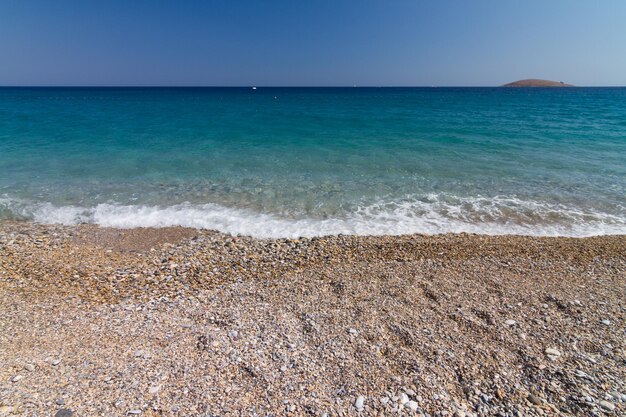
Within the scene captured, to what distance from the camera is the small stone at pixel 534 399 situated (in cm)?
375

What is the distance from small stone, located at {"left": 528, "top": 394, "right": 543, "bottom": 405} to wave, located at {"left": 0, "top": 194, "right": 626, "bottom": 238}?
18.0 feet

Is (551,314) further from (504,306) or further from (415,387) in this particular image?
(415,387)

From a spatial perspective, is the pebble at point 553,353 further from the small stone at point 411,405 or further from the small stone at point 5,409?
the small stone at point 5,409

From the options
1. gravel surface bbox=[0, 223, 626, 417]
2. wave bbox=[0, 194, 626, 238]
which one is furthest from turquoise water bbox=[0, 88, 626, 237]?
gravel surface bbox=[0, 223, 626, 417]

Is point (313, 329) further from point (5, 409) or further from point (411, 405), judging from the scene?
point (5, 409)

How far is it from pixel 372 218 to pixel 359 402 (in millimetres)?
6774

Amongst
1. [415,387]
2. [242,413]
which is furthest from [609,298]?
[242,413]

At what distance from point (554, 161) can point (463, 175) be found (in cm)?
616

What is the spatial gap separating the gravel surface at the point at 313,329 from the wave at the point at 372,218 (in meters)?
1.34

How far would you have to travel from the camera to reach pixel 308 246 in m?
7.89

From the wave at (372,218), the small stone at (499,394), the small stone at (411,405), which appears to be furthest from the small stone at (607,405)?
the wave at (372,218)

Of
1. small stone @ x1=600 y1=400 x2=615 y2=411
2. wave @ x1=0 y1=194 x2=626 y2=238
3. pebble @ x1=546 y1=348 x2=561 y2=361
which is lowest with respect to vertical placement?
small stone @ x1=600 y1=400 x2=615 y2=411

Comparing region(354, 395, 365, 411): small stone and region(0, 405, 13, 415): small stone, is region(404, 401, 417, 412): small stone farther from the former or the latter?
region(0, 405, 13, 415): small stone

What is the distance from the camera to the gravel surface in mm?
3770
